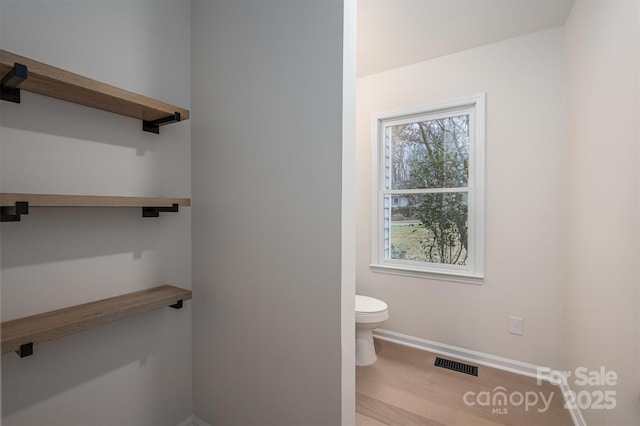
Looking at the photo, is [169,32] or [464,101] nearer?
[169,32]

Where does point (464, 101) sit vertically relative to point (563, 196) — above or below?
above

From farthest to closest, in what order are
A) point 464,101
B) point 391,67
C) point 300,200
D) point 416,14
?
1. point 391,67
2. point 464,101
3. point 416,14
4. point 300,200

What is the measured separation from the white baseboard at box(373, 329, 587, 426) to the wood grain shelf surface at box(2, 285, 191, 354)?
200 cm

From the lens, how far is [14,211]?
97 cm

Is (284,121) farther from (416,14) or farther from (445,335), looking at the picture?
(445,335)

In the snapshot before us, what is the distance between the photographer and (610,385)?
4.43ft

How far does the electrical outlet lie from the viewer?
229 cm

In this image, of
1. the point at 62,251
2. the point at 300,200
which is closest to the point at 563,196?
the point at 300,200

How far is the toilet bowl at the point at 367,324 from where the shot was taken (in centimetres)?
228

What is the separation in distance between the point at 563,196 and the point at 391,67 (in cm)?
170

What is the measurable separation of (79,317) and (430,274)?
238 cm

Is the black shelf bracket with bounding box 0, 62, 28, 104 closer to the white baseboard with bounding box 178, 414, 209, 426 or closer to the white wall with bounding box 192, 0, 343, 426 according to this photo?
the white wall with bounding box 192, 0, 343, 426

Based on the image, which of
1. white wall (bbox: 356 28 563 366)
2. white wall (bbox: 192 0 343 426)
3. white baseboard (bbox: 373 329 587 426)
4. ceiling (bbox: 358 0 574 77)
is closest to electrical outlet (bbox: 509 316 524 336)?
white wall (bbox: 356 28 563 366)

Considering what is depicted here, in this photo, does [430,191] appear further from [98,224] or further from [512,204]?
[98,224]
